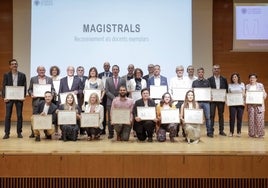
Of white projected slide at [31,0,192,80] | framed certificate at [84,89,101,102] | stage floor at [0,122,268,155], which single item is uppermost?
white projected slide at [31,0,192,80]

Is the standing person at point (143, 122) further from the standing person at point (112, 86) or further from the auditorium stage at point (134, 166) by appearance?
the auditorium stage at point (134, 166)

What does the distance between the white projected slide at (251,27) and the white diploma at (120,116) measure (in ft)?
15.1

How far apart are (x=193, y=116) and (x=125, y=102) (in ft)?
4.12

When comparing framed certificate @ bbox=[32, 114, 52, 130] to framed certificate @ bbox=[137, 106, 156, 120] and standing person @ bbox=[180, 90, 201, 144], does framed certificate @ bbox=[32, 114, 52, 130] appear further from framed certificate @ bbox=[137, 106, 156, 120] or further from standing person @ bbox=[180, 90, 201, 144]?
standing person @ bbox=[180, 90, 201, 144]

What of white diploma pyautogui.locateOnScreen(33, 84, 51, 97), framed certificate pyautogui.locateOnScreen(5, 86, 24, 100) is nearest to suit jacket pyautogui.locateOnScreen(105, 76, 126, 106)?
white diploma pyautogui.locateOnScreen(33, 84, 51, 97)

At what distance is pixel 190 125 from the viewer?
7.16 metres

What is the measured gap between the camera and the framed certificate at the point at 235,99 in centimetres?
775

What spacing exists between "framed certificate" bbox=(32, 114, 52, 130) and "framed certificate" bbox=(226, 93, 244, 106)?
3403 millimetres

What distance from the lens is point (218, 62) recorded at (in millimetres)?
10586

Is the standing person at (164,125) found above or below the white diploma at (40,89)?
below

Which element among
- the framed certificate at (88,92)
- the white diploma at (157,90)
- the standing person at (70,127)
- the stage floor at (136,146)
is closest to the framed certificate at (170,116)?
the stage floor at (136,146)

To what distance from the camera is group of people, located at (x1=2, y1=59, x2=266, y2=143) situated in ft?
23.7

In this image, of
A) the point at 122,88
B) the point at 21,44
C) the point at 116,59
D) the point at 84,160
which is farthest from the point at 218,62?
the point at 84,160

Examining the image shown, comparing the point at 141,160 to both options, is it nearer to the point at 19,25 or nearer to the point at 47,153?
the point at 47,153
